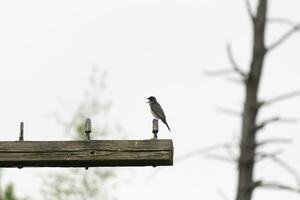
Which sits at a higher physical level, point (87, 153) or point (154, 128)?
point (154, 128)

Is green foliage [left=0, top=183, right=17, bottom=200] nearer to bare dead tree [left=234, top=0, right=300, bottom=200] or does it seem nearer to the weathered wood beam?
the weathered wood beam

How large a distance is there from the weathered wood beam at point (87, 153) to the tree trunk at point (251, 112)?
3319 millimetres

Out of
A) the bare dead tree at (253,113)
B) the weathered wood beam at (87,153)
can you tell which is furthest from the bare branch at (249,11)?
the weathered wood beam at (87,153)

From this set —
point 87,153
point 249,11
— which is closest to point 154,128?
point 87,153

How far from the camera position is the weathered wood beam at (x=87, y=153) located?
22.6 ft

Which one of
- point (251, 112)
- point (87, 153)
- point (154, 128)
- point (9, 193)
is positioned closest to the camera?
point (251, 112)

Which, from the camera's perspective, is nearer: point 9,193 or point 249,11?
point 249,11

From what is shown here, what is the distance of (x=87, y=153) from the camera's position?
22.8ft

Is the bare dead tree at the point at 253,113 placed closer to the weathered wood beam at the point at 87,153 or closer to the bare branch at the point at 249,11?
the bare branch at the point at 249,11

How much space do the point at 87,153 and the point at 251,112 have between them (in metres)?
3.53

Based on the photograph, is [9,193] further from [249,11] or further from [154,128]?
[249,11]

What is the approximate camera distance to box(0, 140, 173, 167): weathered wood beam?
22.6ft

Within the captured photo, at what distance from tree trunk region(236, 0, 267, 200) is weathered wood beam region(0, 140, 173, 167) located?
10.9 ft

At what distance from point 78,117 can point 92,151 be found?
52.3 feet
